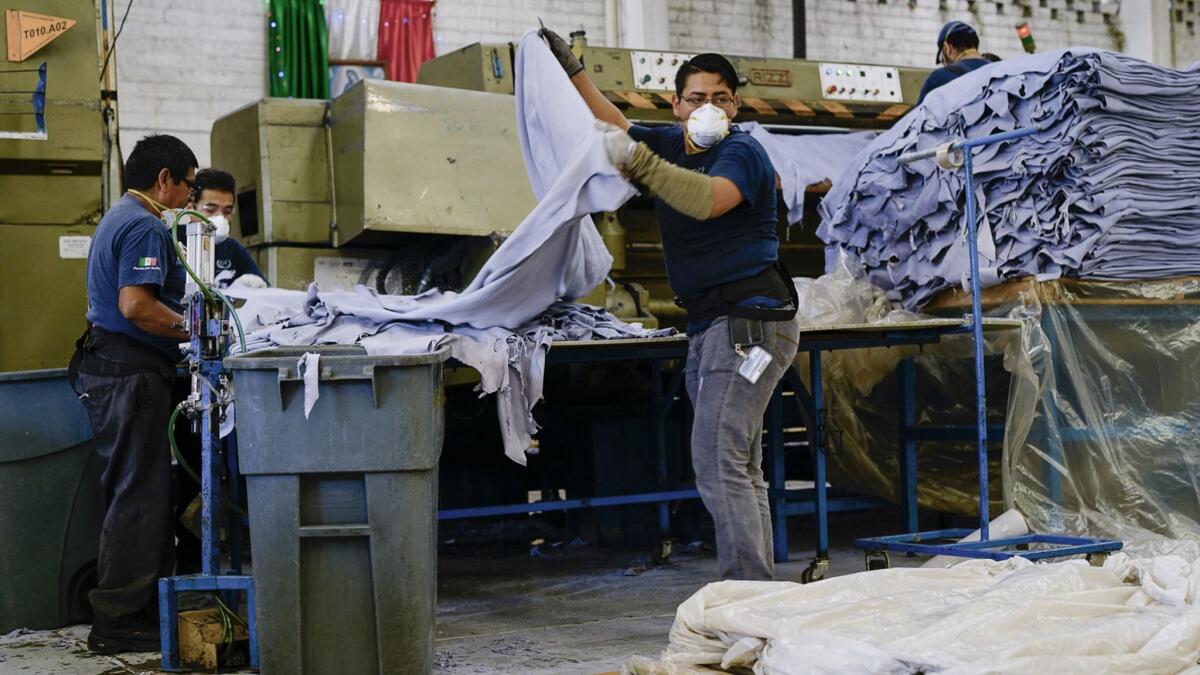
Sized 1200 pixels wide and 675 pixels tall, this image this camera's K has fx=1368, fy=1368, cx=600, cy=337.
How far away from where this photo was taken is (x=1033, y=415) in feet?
17.6

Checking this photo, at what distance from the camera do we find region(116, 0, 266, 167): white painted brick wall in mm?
10219

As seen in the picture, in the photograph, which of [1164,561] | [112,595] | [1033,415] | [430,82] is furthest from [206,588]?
[430,82]

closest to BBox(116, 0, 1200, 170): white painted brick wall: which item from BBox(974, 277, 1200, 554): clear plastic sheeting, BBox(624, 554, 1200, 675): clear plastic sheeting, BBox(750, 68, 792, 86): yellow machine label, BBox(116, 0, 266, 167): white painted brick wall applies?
BBox(116, 0, 266, 167): white painted brick wall

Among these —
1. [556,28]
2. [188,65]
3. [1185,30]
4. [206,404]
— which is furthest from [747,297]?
[1185,30]

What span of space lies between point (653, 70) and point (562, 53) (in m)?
2.88

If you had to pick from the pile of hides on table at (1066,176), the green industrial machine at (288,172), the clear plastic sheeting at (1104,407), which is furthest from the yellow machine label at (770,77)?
the green industrial machine at (288,172)

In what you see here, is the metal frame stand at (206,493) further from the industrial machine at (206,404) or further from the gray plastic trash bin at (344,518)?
the gray plastic trash bin at (344,518)

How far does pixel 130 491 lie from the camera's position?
177 inches

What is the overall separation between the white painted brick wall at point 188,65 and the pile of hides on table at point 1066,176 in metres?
6.27

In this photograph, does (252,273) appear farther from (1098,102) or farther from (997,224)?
(1098,102)

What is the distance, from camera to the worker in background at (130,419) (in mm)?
4449

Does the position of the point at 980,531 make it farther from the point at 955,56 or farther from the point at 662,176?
the point at 955,56

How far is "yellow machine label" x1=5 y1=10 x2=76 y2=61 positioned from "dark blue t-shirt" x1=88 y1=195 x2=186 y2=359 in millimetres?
1690

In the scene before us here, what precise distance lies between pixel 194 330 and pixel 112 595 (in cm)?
100
